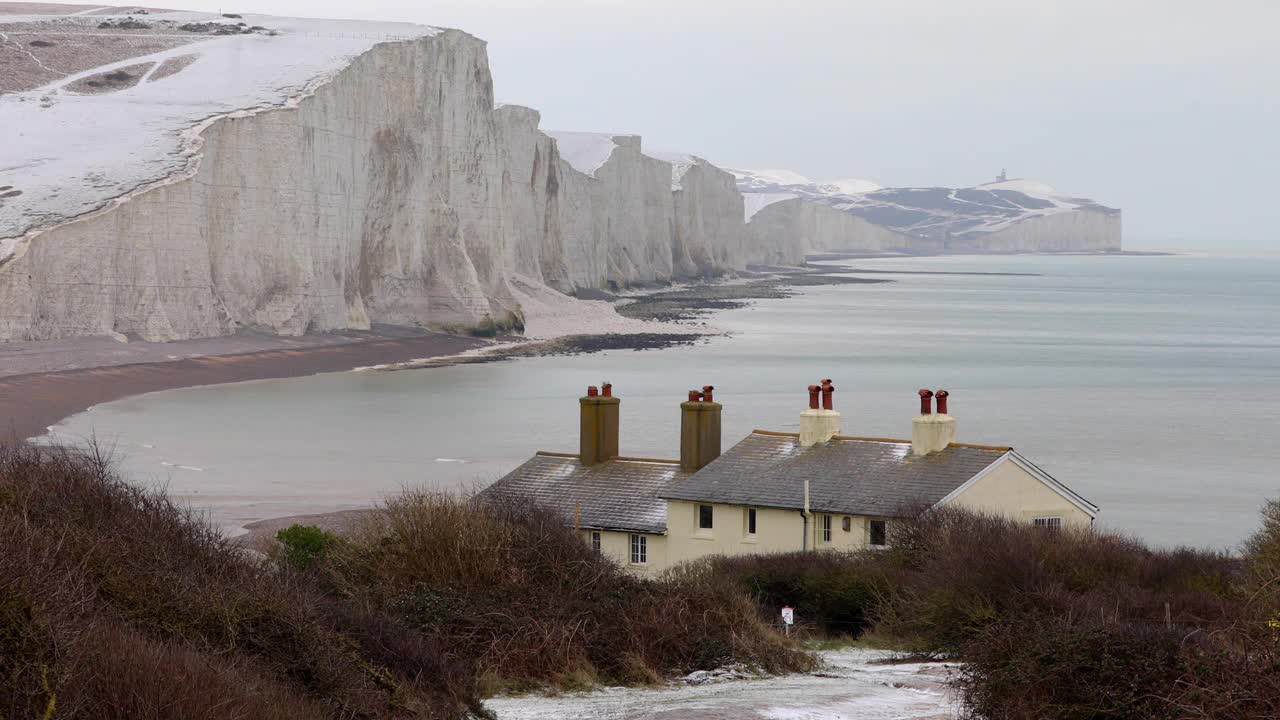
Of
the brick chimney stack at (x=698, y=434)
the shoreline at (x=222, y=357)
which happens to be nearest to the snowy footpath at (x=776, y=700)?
the brick chimney stack at (x=698, y=434)

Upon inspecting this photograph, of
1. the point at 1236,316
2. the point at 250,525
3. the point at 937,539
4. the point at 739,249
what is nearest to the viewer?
the point at 937,539

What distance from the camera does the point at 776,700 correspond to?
12000 mm

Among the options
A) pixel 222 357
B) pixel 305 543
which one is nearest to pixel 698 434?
pixel 305 543

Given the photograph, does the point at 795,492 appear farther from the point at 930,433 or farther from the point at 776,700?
the point at 776,700

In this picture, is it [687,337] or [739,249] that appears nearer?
[687,337]

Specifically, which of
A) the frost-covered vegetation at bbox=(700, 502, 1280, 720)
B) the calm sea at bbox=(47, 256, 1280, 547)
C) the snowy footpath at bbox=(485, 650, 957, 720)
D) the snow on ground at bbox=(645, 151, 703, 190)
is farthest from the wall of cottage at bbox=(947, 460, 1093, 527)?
the snow on ground at bbox=(645, 151, 703, 190)

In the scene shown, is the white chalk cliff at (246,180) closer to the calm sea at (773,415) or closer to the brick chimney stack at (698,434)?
the calm sea at (773,415)

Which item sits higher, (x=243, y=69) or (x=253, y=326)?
(x=243, y=69)

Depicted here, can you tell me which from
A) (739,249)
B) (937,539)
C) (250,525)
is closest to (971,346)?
(250,525)

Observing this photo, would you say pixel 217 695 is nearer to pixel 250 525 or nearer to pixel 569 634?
pixel 569 634

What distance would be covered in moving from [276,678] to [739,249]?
164m

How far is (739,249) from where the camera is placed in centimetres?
17262

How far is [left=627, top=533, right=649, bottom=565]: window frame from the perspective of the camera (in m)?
21.3

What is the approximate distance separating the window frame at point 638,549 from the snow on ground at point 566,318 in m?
54.6
